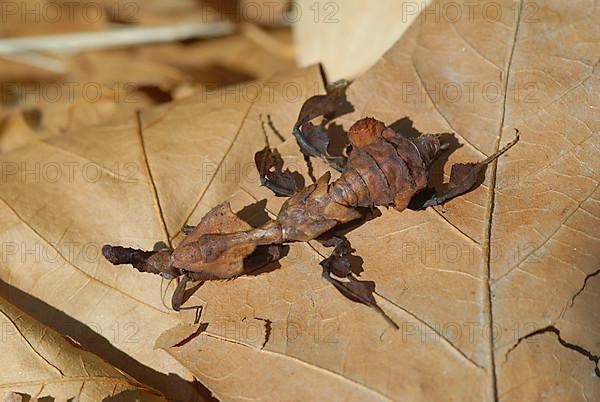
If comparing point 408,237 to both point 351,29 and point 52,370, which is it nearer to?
point 52,370

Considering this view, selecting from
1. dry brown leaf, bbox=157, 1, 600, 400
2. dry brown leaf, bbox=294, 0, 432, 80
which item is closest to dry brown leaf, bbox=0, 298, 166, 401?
dry brown leaf, bbox=157, 1, 600, 400

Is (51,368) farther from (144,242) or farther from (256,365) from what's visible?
(256,365)

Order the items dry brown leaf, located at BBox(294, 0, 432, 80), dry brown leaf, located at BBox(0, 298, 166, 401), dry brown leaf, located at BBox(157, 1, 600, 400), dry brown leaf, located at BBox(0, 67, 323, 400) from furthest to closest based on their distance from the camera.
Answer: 1. dry brown leaf, located at BBox(294, 0, 432, 80)
2. dry brown leaf, located at BBox(0, 67, 323, 400)
3. dry brown leaf, located at BBox(0, 298, 166, 401)
4. dry brown leaf, located at BBox(157, 1, 600, 400)

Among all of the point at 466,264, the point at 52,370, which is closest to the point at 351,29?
the point at 466,264

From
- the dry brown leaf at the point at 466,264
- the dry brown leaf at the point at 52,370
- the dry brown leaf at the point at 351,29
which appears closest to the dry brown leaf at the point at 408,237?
the dry brown leaf at the point at 466,264

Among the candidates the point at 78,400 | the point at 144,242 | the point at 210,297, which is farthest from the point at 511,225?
the point at 78,400

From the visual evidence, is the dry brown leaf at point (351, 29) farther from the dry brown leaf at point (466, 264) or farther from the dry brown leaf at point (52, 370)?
the dry brown leaf at point (52, 370)

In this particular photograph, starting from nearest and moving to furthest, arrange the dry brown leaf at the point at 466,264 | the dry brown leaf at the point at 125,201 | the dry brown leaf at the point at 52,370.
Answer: the dry brown leaf at the point at 466,264 → the dry brown leaf at the point at 52,370 → the dry brown leaf at the point at 125,201

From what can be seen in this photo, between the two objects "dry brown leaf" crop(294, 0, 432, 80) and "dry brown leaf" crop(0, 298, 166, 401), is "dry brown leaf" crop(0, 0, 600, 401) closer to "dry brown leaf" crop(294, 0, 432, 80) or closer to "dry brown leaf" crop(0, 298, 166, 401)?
"dry brown leaf" crop(0, 298, 166, 401)
